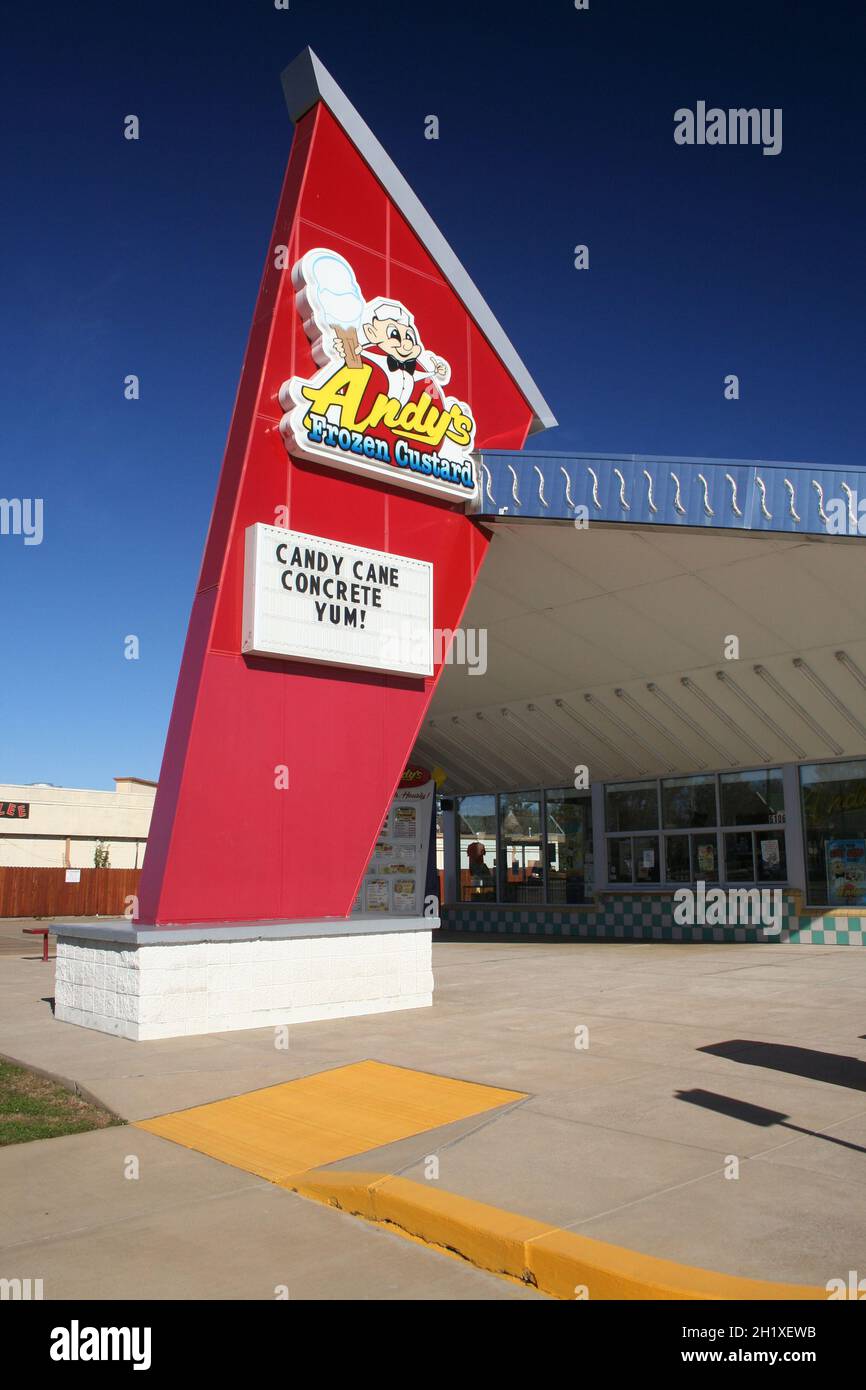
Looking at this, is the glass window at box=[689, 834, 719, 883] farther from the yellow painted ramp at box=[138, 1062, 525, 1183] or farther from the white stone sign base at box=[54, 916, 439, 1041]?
the yellow painted ramp at box=[138, 1062, 525, 1183]

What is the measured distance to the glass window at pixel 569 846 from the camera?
24953 millimetres

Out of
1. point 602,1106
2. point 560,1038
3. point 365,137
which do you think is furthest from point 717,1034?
point 365,137

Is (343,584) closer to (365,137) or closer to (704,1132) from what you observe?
(365,137)

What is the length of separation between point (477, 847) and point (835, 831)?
10.5 meters

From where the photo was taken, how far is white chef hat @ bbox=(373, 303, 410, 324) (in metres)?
12.3

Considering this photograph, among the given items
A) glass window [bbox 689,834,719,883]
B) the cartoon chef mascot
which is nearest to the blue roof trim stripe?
the cartoon chef mascot

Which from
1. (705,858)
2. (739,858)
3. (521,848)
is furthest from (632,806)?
(521,848)

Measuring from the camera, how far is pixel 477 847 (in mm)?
28125

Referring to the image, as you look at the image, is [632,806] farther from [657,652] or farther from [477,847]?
[657,652]

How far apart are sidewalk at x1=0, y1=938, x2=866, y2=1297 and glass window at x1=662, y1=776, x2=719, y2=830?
853cm

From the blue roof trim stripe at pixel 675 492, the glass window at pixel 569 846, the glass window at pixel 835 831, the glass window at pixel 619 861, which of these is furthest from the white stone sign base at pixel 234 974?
the glass window at pixel 569 846

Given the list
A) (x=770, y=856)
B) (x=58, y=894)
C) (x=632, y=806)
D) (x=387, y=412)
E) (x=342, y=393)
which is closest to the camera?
(x=342, y=393)

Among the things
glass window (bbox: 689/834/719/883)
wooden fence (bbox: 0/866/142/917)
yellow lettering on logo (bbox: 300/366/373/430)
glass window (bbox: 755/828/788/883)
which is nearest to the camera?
yellow lettering on logo (bbox: 300/366/373/430)
